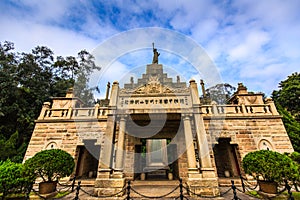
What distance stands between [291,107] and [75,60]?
84.5 feet

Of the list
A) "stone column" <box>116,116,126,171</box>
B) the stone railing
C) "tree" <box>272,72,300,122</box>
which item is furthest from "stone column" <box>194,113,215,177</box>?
"tree" <box>272,72,300,122</box>

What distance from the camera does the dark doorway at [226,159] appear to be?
986cm

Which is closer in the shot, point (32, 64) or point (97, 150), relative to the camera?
point (97, 150)

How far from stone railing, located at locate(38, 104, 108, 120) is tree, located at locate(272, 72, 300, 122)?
18.2 metres

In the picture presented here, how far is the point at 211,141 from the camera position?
30.5ft

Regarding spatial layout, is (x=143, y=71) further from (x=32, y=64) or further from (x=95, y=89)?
(x=32, y=64)

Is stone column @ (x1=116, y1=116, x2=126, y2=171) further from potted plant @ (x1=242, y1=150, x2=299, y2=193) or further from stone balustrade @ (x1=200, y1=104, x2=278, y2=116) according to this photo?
stone balustrade @ (x1=200, y1=104, x2=278, y2=116)

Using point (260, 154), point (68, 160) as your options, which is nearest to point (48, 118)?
point (68, 160)

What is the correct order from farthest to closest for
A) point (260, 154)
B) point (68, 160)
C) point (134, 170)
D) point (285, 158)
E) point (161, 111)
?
point (134, 170)
point (161, 111)
point (68, 160)
point (260, 154)
point (285, 158)

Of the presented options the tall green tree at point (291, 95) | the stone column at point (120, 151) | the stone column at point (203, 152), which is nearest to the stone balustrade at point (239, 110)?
the stone column at point (203, 152)

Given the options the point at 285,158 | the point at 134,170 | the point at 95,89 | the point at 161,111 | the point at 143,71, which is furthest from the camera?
the point at 95,89

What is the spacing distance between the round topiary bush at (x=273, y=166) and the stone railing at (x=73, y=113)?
837cm

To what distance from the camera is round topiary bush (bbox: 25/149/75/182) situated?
546 centimetres

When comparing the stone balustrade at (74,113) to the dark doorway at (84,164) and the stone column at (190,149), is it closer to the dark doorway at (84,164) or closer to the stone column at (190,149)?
the dark doorway at (84,164)
